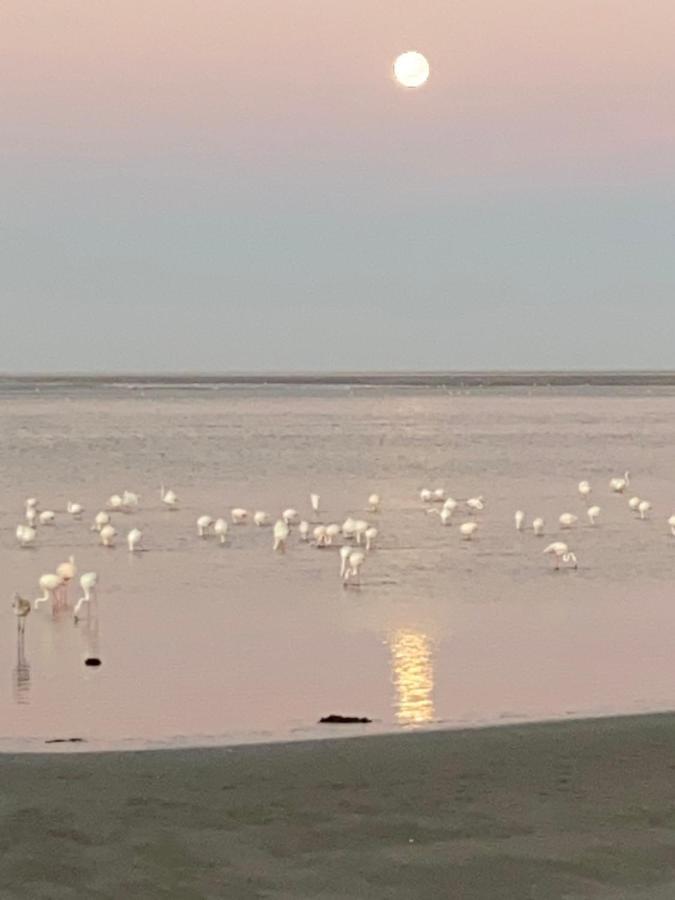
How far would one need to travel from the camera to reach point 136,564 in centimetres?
2377

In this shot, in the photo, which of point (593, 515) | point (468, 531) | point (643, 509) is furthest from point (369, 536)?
point (643, 509)

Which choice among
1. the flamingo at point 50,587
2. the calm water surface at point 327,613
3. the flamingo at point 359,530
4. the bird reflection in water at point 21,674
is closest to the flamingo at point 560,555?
the calm water surface at point 327,613

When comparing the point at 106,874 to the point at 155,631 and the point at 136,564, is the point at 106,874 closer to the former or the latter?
the point at 155,631

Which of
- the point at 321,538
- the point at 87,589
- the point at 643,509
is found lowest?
the point at 643,509

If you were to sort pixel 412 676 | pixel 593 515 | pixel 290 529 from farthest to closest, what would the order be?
pixel 593 515, pixel 290 529, pixel 412 676

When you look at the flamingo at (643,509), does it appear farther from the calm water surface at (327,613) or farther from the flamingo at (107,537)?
the flamingo at (107,537)

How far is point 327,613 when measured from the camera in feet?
61.1

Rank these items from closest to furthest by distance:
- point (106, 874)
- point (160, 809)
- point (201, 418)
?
point (106, 874), point (160, 809), point (201, 418)

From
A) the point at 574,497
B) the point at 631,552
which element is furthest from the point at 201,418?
the point at 631,552

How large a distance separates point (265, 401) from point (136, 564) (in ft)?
309

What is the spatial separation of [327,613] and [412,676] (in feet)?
13.9

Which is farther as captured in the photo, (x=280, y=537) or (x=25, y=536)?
(x=25, y=536)

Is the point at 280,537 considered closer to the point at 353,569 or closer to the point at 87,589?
the point at 353,569

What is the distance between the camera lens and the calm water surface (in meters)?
13.0
